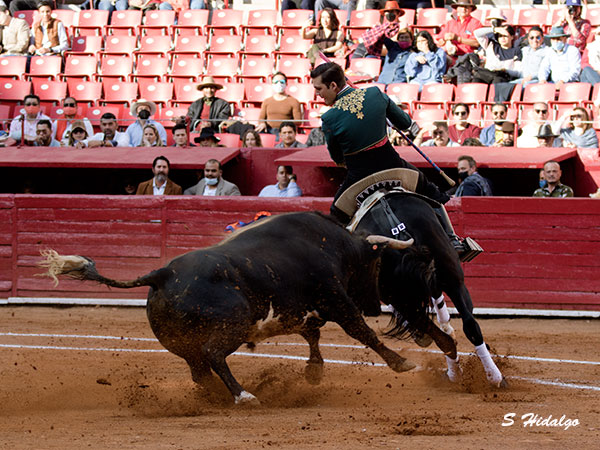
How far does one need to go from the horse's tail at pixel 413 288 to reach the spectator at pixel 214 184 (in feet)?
17.8

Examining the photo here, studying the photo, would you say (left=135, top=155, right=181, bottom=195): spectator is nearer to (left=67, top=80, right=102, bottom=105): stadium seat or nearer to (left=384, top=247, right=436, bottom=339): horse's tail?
(left=67, top=80, right=102, bottom=105): stadium seat

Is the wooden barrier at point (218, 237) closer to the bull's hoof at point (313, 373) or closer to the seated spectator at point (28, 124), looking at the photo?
the seated spectator at point (28, 124)

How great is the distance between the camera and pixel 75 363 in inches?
265

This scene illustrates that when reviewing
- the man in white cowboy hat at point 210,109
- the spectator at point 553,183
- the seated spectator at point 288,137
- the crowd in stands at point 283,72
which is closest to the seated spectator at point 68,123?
the crowd in stands at point 283,72

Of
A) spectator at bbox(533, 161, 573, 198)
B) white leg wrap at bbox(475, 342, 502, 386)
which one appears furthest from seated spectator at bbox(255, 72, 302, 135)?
white leg wrap at bbox(475, 342, 502, 386)

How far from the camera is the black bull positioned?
14.9 feet

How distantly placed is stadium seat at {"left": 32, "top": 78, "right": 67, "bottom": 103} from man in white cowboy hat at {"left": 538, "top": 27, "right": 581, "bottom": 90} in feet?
26.9

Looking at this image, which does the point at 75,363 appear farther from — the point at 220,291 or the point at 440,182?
the point at 440,182

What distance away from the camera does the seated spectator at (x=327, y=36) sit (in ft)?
49.5

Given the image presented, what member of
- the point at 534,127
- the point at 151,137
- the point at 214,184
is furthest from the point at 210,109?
the point at 534,127

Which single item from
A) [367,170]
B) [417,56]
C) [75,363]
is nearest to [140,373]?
[75,363]

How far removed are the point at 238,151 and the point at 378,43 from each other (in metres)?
4.29

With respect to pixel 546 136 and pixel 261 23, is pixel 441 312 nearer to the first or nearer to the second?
pixel 546 136

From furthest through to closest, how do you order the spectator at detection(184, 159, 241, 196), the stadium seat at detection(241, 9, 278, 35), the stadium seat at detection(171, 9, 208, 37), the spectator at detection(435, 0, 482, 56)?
the stadium seat at detection(171, 9, 208, 37) < the stadium seat at detection(241, 9, 278, 35) < the spectator at detection(435, 0, 482, 56) < the spectator at detection(184, 159, 241, 196)
